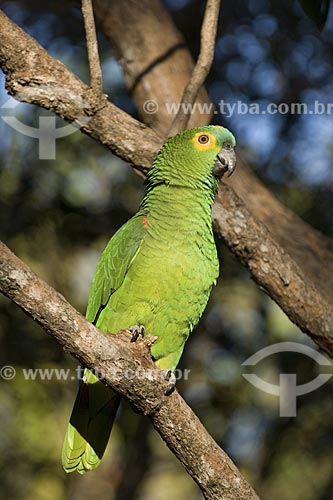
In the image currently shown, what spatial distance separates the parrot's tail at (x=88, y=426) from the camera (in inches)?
104

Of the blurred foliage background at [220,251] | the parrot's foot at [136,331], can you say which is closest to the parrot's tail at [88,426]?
the parrot's foot at [136,331]

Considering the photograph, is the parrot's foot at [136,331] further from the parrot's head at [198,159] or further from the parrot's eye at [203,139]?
Answer: the parrot's eye at [203,139]

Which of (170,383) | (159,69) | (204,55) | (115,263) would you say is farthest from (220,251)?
(170,383)

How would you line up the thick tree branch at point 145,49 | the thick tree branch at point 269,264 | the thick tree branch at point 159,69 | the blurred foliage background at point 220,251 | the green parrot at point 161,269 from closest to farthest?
the green parrot at point 161,269, the thick tree branch at point 269,264, the thick tree branch at point 159,69, the thick tree branch at point 145,49, the blurred foliage background at point 220,251

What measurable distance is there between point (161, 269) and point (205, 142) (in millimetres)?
613

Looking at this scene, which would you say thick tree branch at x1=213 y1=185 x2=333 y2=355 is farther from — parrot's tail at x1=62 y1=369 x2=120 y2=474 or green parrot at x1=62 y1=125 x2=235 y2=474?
parrot's tail at x1=62 y1=369 x2=120 y2=474

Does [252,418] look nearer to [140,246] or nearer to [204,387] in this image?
[204,387]

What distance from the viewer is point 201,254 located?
2.60 metres

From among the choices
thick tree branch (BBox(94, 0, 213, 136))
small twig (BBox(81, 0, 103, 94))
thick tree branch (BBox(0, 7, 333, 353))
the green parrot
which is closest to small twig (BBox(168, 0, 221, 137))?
thick tree branch (BBox(0, 7, 333, 353))

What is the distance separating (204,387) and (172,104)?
78.0 inches

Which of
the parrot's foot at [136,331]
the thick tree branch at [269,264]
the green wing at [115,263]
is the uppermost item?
the thick tree branch at [269,264]

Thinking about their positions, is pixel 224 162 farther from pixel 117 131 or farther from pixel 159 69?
pixel 159 69

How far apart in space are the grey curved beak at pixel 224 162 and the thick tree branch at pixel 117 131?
26cm

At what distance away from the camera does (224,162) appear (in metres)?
2.79
